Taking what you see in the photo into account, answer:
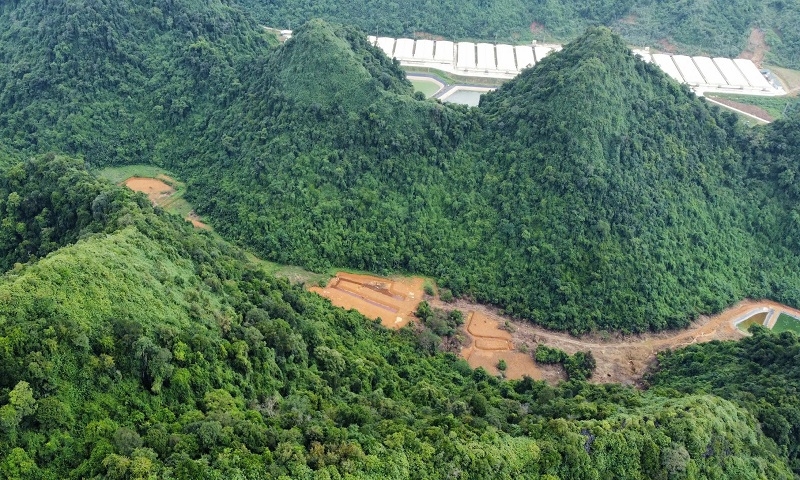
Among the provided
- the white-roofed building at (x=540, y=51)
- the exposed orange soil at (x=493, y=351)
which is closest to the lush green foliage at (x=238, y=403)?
the exposed orange soil at (x=493, y=351)

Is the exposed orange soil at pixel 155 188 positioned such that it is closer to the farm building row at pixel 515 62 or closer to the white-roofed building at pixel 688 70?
the farm building row at pixel 515 62

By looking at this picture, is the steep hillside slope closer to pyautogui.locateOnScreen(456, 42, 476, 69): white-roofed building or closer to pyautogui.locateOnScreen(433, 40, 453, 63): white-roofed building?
pyautogui.locateOnScreen(456, 42, 476, 69): white-roofed building

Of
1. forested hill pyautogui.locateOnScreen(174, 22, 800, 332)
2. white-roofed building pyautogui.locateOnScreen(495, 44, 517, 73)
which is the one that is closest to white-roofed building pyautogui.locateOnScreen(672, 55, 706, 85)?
white-roofed building pyautogui.locateOnScreen(495, 44, 517, 73)

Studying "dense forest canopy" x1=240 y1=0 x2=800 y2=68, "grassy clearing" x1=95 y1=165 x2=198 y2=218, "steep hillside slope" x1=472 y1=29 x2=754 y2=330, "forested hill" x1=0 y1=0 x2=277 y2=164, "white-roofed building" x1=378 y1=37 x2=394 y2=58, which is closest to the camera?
"steep hillside slope" x1=472 y1=29 x2=754 y2=330

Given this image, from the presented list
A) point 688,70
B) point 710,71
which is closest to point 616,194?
point 688,70

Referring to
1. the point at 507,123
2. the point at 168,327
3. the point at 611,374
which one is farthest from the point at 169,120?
the point at 611,374

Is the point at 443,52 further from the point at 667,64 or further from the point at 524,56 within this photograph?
the point at 667,64
